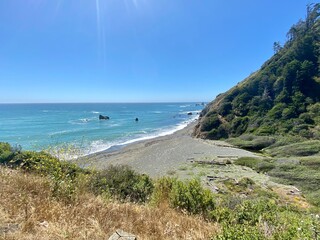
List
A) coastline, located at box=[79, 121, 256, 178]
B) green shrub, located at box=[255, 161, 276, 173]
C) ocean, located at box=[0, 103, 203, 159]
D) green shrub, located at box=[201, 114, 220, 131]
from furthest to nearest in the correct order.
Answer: green shrub, located at box=[201, 114, 220, 131], coastline, located at box=[79, 121, 256, 178], green shrub, located at box=[255, 161, 276, 173], ocean, located at box=[0, 103, 203, 159]

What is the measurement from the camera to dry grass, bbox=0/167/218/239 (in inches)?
109

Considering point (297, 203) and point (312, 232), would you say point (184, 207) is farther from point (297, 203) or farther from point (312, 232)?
point (297, 203)

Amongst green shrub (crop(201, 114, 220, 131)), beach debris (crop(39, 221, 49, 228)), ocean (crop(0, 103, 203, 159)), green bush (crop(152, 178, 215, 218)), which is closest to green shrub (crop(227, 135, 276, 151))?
green shrub (crop(201, 114, 220, 131))

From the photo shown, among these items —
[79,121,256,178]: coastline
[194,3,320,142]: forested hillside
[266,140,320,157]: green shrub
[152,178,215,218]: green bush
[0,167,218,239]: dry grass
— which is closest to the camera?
[0,167,218,239]: dry grass

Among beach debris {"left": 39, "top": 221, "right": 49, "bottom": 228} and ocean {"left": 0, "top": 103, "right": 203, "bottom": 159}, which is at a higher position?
beach debris {"left": 39, "top": 221, "right": 49, "bottom": 228}

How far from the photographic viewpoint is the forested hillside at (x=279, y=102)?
30578 millimetres

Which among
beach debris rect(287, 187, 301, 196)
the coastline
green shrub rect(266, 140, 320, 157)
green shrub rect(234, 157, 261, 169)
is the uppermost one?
green shrub rect(266, 140, 320, 157)

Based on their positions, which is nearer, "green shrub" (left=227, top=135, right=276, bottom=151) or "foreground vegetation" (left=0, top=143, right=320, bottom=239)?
"foreground vegetation" (left=0, top=143, right=320, bottom=239)

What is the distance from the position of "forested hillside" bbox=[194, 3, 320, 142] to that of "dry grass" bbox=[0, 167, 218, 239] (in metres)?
28.2

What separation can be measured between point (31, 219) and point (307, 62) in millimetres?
47964

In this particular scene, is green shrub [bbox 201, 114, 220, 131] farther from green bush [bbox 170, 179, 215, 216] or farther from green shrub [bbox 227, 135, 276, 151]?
green bush [bbox 170, 179, 215, 216]

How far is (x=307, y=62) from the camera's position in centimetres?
3950

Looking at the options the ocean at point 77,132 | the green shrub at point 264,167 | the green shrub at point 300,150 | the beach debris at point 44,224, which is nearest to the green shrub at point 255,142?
the green shrub at point 300,150

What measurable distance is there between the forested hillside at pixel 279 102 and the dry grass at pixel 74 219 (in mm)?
28212
